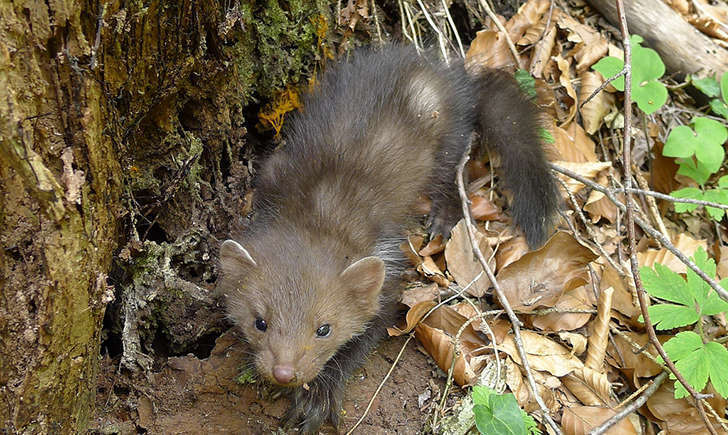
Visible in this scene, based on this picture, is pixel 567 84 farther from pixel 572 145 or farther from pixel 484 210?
pixel 484 210

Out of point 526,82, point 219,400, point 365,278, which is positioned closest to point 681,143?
point 526,82

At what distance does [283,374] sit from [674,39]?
412 centimetres

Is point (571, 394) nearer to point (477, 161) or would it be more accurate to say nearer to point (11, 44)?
point (477, 161)

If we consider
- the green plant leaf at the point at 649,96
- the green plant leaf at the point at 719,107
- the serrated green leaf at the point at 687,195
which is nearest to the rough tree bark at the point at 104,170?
the green plant leaf at the point at 649,96

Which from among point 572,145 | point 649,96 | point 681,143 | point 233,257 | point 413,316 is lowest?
point 413,316

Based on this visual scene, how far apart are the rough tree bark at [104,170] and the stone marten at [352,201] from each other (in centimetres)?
37

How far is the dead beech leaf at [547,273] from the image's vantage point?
3.57 metres

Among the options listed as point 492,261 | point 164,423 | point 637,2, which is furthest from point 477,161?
point 164,423

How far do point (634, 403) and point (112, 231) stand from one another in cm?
267

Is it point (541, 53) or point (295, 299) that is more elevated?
point (541, 53)

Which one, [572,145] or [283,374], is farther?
[572,145]

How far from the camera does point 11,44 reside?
190 cm

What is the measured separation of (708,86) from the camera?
4816 mm

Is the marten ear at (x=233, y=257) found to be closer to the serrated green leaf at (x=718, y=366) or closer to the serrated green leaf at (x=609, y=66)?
the serrated green leaf at (x=718, y=366)
